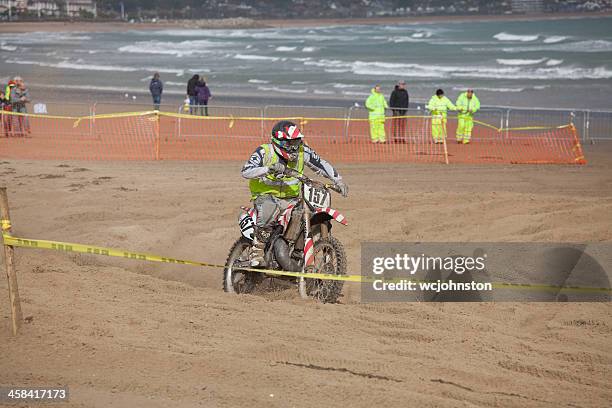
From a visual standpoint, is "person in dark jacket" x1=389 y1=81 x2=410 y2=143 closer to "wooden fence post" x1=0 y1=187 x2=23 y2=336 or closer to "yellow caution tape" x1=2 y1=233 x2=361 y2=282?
"yellow caution tape" x1=2 y1=233 x2=361 y2=282

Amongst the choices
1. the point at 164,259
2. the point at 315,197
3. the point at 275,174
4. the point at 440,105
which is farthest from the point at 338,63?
the point at 164,259

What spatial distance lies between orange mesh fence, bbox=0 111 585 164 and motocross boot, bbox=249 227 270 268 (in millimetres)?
11110

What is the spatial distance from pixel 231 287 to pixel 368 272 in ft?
6.16

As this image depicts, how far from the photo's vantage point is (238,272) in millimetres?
9750

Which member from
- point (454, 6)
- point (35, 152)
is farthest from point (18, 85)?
point (454, 6)

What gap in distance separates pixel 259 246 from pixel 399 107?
17.0 m

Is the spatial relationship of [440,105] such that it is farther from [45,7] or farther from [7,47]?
[45,7]

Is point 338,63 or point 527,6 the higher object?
point 527,6

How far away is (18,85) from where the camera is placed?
993 inches

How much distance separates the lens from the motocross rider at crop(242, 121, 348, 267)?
9.22 metres

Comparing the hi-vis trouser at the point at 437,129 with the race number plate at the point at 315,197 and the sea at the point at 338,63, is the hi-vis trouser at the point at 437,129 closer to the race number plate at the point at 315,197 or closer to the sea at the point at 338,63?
the sea at the point at 338,63

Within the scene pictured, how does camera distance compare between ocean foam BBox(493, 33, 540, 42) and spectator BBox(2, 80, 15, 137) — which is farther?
ocean foam BBox(493, 33, 540, 42)

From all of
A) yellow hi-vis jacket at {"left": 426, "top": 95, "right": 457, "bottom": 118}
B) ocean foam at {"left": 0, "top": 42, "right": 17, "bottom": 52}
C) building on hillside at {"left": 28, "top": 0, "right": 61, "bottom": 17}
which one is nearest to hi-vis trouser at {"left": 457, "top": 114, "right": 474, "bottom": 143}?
yellow hi-vis jacket at {"left": 426, "top": 95, "right": 457, "bottom": 118}

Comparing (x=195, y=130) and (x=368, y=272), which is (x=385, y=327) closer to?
(x=368, y=272)
